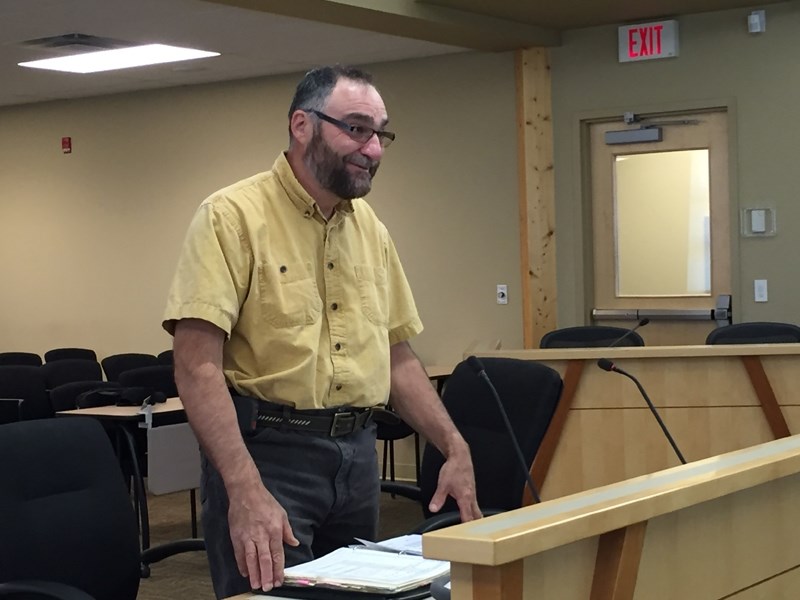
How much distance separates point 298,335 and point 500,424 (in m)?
1.16

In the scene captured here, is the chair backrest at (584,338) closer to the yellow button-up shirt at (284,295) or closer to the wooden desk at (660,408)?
the wooden desk at (660,408)

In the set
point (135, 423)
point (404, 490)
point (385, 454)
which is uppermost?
point (404, 490)

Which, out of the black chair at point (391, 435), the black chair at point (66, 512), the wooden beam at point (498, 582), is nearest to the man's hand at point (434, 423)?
the black chair at point (66, 512)

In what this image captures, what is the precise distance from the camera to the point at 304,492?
244 centimetres

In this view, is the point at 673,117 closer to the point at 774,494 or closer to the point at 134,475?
the point at 134,475

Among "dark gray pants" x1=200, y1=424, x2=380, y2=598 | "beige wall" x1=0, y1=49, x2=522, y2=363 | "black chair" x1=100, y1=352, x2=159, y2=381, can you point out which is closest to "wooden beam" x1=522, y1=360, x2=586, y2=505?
"dark gray pants" x1=200, y1=424, x2=380, y2=598

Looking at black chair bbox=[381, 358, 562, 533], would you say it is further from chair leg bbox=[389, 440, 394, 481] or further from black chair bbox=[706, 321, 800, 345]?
chair leg bbox=[389, 440, 394, 481]

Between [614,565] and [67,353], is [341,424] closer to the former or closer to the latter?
[614,565]

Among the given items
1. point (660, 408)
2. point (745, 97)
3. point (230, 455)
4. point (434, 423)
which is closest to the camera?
point (230, 455)

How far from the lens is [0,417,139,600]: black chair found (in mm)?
2885

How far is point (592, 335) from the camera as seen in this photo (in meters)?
6.50

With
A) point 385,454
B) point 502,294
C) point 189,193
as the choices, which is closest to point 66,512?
point 385,454

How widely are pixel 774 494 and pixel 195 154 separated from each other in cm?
789

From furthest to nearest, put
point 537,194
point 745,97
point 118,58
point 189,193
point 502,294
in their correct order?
point 189,193, point 118,58, point 502,294, point 537,194, point 745,97
